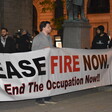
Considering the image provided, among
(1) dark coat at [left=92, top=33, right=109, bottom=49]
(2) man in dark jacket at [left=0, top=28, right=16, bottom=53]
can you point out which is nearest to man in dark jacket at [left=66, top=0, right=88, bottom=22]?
(1) dark coat at [left=92, top=33, right=109, bottom=49]

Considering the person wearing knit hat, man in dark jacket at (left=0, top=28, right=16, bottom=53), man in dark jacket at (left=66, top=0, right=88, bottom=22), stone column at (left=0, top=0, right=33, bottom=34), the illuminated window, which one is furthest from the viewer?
the illuminated window

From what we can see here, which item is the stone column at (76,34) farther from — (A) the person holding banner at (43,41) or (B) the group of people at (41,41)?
(A) the person holding banner at (43,41)

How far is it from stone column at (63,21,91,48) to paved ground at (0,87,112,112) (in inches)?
133

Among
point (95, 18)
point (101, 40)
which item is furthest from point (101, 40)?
point (95, 18)

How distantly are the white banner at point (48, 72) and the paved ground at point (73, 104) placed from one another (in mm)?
274

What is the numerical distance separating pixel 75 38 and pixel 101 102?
4.88m

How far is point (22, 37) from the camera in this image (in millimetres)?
13820

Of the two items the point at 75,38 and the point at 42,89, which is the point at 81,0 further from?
the point at 42,89

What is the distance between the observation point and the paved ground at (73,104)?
7.98m

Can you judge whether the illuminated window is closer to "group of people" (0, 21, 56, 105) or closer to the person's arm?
"group of people" (0, 21, 56, 105)

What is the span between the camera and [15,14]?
806 inches

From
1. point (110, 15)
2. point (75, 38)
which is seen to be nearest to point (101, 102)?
point (75, 38)

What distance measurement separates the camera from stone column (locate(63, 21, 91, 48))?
1324 centimetres

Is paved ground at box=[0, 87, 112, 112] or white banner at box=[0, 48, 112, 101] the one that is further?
paved ground at box=[0, 87, 112, 112]
